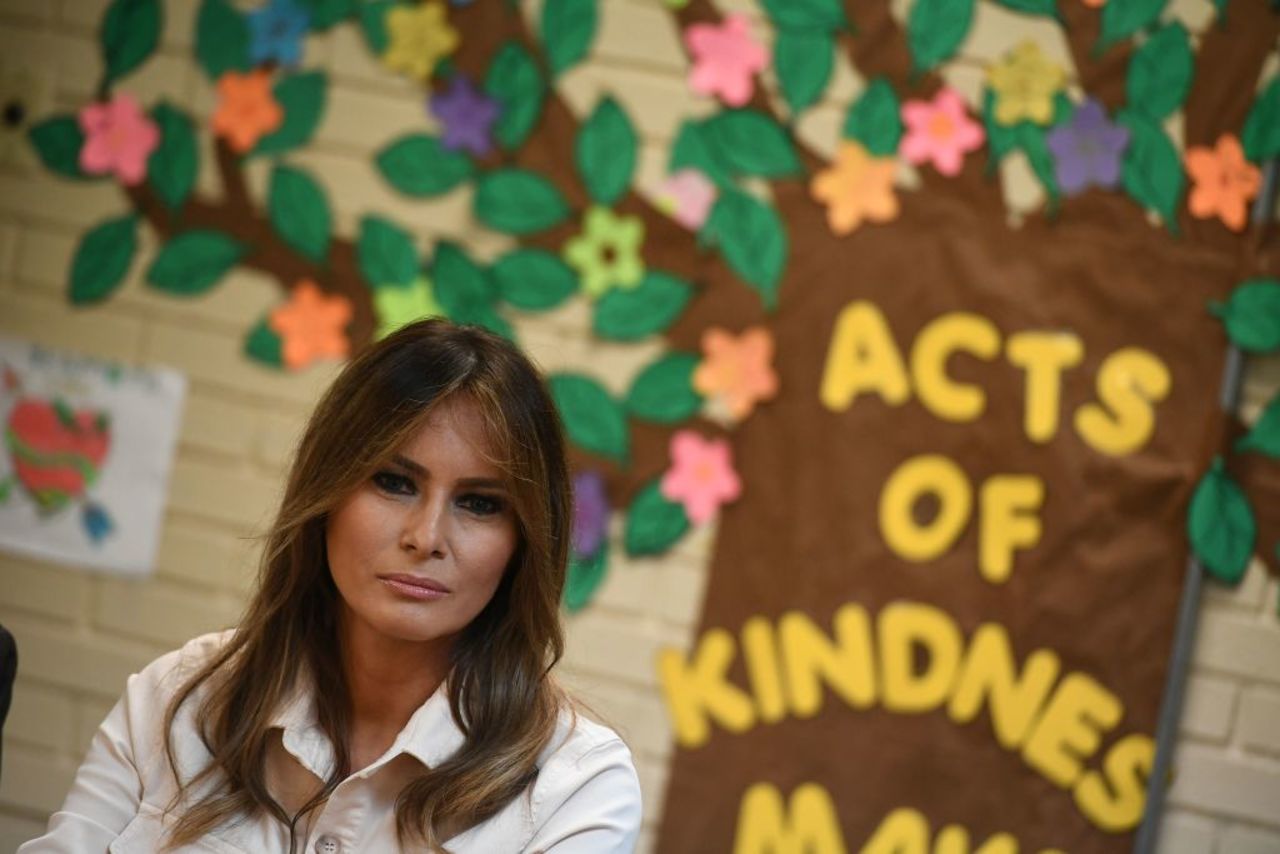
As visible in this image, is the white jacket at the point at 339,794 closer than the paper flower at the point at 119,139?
Yes

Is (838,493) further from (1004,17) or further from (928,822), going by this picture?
(1004,17)

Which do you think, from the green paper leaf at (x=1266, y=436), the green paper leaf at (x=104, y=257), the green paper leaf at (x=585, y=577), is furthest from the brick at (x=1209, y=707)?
the green paper leaf at (x=104, y=257)

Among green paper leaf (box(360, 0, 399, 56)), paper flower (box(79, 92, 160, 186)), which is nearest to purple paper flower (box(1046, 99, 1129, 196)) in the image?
green paper leaf (box(360, 0, 399, 56))

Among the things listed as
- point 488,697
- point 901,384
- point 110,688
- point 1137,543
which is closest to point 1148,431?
point 1137,543

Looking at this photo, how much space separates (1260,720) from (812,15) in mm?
1259

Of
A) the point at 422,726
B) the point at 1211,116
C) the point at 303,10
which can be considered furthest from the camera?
the point at 303,10

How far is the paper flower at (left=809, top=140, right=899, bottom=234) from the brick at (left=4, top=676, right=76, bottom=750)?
4.90 ft

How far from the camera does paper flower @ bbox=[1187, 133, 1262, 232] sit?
2350 millimetres

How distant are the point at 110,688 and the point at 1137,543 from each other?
1.67 m

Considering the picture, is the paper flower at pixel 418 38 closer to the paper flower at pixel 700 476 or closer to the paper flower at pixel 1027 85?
the paper flower at pixel 700 476

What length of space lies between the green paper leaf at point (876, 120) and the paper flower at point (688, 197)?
0.76 ft

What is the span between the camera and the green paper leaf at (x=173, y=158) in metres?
2.63

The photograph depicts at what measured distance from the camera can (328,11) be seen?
260cm

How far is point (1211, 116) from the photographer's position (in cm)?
236
